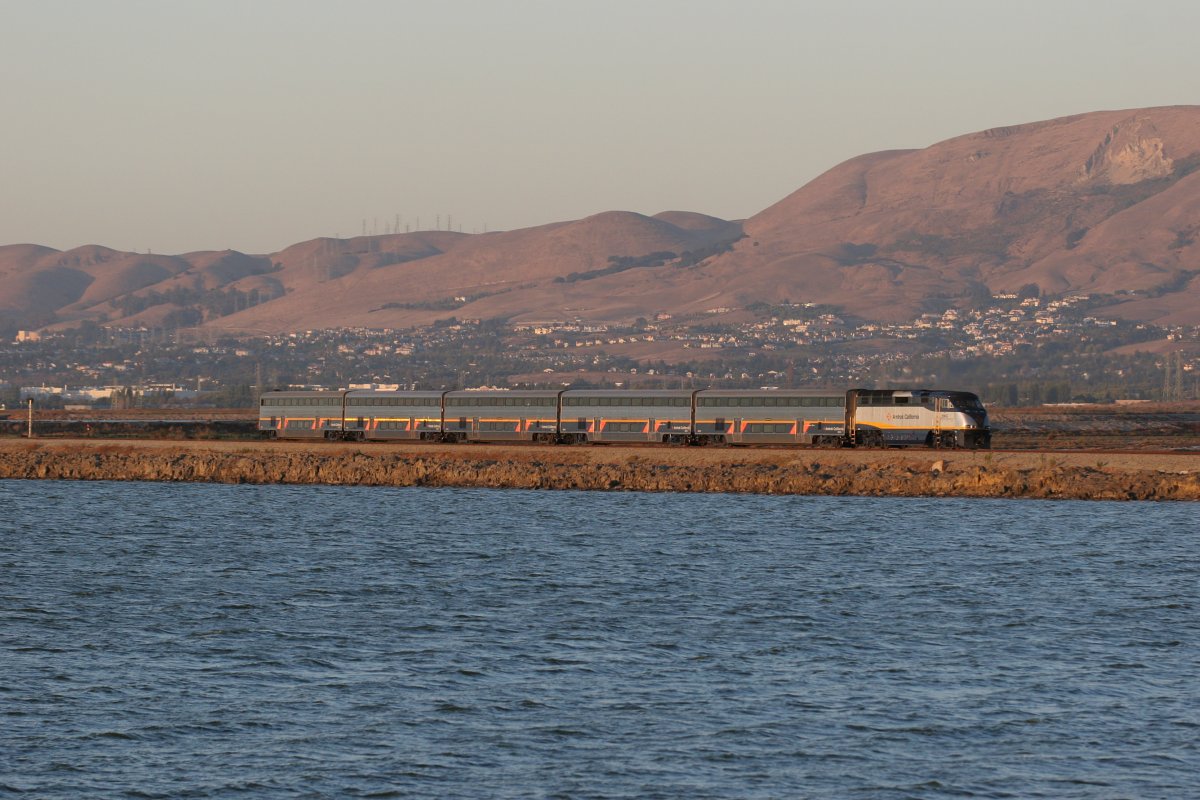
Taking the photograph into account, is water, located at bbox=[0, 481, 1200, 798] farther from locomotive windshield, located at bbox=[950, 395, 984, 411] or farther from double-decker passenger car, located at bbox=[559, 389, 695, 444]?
double-decker passenger car, located at bbox=[559, 389, 695, 444]

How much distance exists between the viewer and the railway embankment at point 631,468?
78.6 metres

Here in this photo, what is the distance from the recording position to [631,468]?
8925cm

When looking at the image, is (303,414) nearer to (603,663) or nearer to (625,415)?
(625,415)

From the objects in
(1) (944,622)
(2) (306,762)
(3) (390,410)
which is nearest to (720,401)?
(3) (390,410)

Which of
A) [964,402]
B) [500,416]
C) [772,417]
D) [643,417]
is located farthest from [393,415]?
[964,402]

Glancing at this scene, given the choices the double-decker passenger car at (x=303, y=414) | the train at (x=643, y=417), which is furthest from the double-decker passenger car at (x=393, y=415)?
the double-decker passenger car at (x=303, y=414)

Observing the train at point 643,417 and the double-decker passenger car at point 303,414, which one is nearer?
the train at point 643,417

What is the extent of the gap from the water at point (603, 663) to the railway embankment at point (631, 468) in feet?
43.0

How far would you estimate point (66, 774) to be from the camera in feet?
86.0

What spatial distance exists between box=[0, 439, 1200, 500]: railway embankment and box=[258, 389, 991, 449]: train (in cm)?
843

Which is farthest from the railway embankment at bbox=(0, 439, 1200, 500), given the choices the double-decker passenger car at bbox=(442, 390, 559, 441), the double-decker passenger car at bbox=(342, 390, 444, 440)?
the double-decker passenger car at bbox=(342, 390, 444, 440)

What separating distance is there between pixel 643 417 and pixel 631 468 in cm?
2168

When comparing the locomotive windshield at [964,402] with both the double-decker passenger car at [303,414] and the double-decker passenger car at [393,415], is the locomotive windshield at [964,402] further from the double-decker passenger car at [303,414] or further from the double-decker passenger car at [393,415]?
the double-decker passenger car at [303,414]

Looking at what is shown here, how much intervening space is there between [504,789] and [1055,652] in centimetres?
1623
